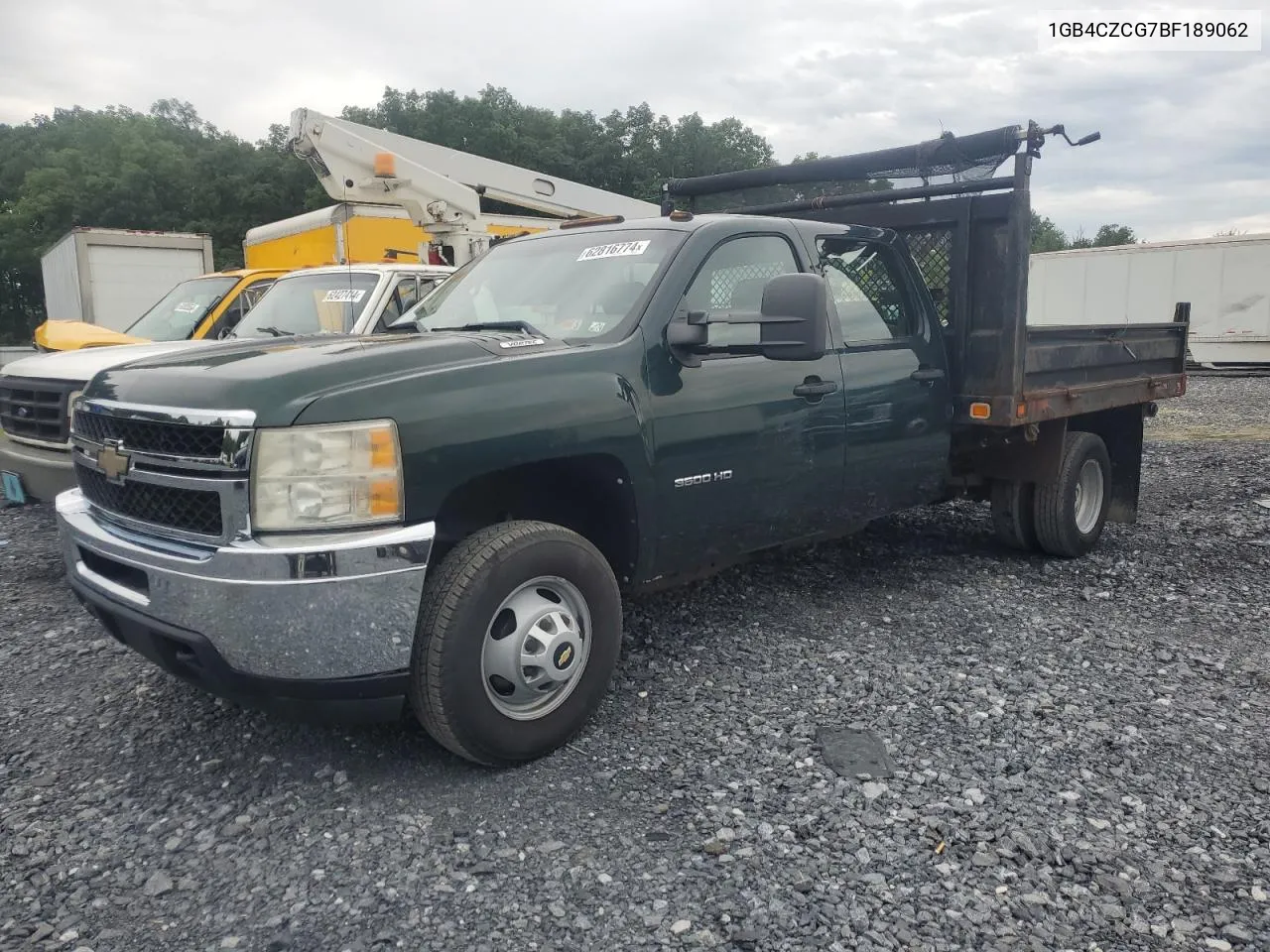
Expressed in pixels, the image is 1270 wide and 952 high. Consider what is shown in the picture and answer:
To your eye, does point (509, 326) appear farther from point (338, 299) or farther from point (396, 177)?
point (396, 177)

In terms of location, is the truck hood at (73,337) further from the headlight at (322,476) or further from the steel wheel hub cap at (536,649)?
the steel wheel hub cap at (536,649)

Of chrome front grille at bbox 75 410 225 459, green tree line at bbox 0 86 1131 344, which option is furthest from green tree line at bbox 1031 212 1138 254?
chrome front grille at bbox 75 410 225 459

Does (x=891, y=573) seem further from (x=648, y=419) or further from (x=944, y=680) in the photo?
(x=648, y=419)

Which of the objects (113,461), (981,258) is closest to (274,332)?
(113,461)

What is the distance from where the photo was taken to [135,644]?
126 inches

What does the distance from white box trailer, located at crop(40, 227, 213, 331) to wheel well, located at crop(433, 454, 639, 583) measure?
1252 centimetres

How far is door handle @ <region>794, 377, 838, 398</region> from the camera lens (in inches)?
167

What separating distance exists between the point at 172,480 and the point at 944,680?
9.87 ft

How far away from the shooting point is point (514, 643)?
126 inches

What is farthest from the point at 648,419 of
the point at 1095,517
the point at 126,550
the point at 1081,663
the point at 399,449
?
the point at 1095,517

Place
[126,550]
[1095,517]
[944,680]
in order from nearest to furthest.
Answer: [126,550]
[944,680]
[1095,517]

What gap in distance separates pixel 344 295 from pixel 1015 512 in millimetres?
4897

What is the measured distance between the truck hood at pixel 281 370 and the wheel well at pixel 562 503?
42 cm

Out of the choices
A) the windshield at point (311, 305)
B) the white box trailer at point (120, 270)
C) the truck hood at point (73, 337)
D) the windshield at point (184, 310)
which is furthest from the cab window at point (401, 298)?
the white box trailer at point (120, 270)
